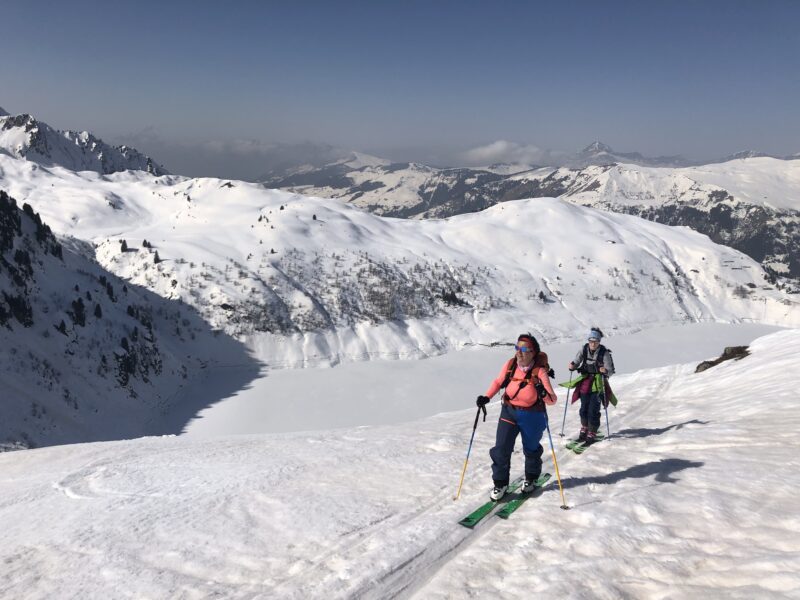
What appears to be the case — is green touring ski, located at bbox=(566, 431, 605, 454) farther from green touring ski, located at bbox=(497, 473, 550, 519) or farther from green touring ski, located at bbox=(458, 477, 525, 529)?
green touring ski, located at bbox=(458, 477, 525, 529)

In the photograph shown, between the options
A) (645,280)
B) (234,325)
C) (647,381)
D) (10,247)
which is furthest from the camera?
(645,280)

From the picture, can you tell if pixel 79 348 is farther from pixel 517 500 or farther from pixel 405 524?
pixel 517 500

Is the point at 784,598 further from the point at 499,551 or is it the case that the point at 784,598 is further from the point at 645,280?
the point at 645,280

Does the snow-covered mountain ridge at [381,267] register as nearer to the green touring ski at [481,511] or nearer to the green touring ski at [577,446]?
the green touring ski at [577,446]

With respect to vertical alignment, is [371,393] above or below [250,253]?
below

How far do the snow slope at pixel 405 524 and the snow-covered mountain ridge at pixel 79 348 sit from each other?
2571 cm

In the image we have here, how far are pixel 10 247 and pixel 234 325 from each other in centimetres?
2651

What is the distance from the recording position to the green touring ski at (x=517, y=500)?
7559 mm

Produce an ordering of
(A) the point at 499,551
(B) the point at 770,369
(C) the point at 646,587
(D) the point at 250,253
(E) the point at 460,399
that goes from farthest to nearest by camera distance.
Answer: (D) the point at 250,253 < (E) the point at 460,399 < (B) the point at 770,369 < (A) the point at 499,551 < (C) the point at 646,587

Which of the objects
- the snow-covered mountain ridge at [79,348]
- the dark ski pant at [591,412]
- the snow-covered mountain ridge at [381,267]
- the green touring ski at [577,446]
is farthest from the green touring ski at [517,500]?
the snow-covered mountain ridge at [381,267]

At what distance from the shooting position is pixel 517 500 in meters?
8.05

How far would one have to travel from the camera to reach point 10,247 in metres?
46.6

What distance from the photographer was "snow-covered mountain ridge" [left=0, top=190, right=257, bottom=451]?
111 feet

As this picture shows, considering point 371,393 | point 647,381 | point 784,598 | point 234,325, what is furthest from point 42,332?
point 784,598
